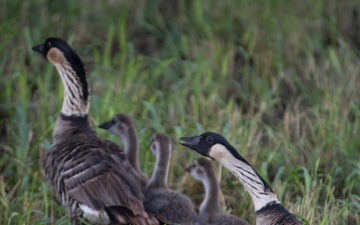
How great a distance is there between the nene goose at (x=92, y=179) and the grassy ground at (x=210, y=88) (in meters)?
0.22

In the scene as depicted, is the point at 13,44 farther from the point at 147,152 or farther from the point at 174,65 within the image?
the point at 147,152

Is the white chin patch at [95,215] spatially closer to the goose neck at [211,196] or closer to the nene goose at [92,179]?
the nene goose at [92,179]

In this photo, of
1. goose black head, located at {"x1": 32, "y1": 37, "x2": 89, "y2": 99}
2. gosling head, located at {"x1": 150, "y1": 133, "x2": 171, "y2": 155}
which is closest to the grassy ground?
gosling head, located at {"x1": 150, "y1": 133, "x2": 171, "y2": 155}

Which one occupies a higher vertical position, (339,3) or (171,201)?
(339,3)

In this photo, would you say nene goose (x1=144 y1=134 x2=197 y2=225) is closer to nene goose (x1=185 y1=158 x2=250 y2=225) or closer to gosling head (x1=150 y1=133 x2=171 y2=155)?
gosling head (x1=150 y1=133 x2=171 y2=155)

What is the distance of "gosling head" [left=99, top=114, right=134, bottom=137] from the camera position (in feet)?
28.6

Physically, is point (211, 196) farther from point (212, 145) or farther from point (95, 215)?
point (95, 215)

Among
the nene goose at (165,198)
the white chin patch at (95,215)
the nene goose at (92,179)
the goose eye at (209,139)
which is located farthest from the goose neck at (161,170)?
the goose eye at (209,139)

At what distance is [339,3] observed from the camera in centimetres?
1245

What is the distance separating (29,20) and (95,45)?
2.75ft

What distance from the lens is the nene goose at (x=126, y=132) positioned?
8.59 m

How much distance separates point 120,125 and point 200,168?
3.11 ft

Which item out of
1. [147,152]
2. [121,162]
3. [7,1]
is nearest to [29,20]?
[7,1]

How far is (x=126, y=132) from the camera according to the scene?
8.71 metres
